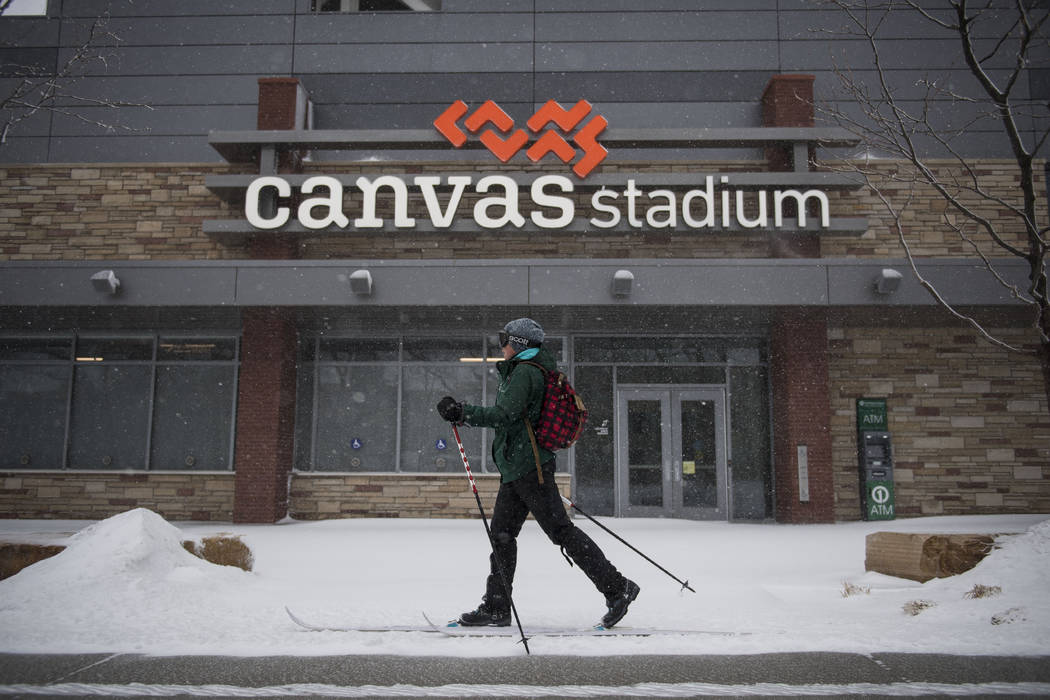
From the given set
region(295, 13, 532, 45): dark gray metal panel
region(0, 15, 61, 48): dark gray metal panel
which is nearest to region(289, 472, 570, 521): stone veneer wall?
region(295, 13, 532, 45): dark gray metal panel

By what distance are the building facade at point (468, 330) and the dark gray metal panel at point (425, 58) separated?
60cm

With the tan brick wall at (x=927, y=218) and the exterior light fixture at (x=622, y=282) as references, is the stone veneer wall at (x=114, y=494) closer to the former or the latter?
the exterior light fixture at (x=622, y=282)

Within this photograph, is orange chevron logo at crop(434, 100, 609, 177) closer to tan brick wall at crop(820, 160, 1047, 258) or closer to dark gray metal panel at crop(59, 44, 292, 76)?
dark gray metal panel at crop(59, 44, 292, 76)

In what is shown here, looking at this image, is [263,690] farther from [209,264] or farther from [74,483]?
[74,483]

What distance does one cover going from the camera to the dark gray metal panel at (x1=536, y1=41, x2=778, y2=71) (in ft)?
48.8

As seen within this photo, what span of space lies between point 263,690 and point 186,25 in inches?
619

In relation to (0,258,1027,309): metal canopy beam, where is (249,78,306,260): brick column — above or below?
above

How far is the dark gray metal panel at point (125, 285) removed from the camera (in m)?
12.1

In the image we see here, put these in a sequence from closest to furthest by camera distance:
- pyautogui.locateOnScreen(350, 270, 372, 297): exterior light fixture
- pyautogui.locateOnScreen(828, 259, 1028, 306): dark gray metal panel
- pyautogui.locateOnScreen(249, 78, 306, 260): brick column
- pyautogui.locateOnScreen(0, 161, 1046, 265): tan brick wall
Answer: pyautogui.locateOnScreen(828, 259, 1028, 306): dark gray metal panel, pyautogui.locateOnScreen(350, 270, 372, 297): exterior light fixture, pyautogui.locateOnScreen(0, 161, 1046, 265): tan brick wall, pyautogui.locateOnScreen(249, 78, 306, 260): brick column

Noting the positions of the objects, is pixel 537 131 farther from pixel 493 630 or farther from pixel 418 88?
pixel 493 630

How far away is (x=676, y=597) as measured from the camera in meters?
5.88

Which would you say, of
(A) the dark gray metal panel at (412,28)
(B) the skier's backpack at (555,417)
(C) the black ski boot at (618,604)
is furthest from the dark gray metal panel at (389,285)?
(C) the black ski boot at (618,604)

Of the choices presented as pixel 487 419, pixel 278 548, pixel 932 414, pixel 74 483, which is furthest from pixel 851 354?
pixel 74 483

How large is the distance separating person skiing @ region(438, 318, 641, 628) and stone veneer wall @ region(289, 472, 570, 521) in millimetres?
8788
